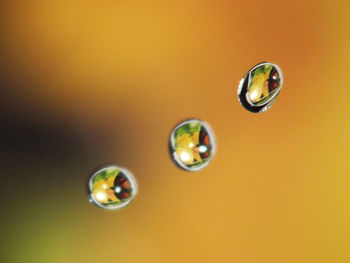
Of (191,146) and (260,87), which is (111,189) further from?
(260,87)

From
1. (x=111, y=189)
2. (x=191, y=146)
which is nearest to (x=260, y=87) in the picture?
(x=191, y=146)

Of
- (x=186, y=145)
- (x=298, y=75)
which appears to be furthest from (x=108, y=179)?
(x=298, y=75)

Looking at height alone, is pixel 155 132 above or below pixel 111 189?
above

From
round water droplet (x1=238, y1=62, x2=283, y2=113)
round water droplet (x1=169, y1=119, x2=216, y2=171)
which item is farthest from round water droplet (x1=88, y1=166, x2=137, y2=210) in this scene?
round water droplet (x1=238, y1=62, x2=283, y2=113)

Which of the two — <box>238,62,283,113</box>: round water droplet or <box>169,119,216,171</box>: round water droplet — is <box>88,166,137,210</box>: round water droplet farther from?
<box>238,62,283,113</box>: round water droplet

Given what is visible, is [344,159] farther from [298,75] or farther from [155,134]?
[155,134]
